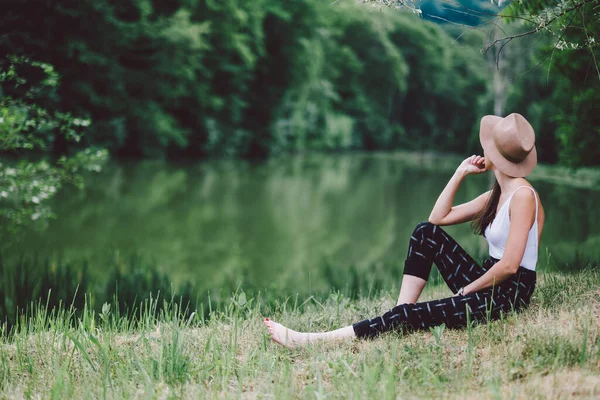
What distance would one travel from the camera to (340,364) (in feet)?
10.2

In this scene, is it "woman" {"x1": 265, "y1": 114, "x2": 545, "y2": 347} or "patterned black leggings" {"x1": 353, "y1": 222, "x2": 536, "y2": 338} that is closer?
"woman" {"x1": 265, "y1": 114, "x2": 545, "y2": 347}

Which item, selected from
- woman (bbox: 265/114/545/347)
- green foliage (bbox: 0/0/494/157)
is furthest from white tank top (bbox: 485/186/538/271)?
green foliage (bbox: 0/0/494/157)

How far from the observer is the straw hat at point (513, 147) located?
346cm

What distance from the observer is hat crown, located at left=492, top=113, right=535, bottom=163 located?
11.3ft

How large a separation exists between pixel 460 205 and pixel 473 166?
0.86 ft

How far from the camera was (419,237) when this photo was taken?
12.5 ft

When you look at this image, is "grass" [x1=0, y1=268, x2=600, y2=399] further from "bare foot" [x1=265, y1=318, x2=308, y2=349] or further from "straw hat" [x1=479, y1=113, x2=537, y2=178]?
"straw hat" [x1=479, y1=113, x2=537, y2=178]

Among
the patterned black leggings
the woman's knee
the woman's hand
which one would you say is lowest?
the patterned black leggings

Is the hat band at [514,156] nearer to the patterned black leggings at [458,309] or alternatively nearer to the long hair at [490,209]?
the long hair at [490,209]

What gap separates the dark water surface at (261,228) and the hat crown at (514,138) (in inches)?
75.2

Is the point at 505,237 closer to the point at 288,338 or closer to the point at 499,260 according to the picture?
the point at 499,260

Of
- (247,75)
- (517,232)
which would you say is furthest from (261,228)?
(247,75)

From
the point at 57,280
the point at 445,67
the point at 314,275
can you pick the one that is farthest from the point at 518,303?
the point at 445,67

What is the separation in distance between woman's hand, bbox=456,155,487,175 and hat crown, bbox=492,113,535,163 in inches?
10.7
